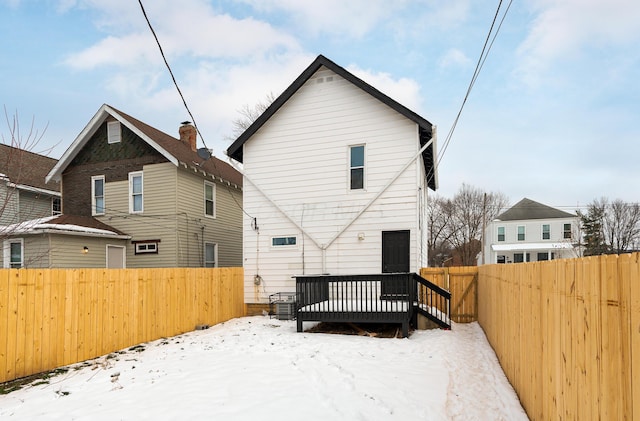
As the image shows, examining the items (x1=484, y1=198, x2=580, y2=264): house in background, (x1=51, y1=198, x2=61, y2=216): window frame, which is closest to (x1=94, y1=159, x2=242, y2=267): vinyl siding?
(x1=51, y1=198, x2=61, y2=216): window frame

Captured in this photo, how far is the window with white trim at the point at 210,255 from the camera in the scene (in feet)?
56.0

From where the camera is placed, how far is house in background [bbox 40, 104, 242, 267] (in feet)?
49.9

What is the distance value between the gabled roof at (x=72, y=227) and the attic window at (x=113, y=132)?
3.34 metres

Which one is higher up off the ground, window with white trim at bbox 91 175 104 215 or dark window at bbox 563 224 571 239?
window with white trim at bbox 91 175 104 215

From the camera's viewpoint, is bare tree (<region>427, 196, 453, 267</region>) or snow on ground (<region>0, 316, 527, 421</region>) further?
bare tree (<region>427, 196, 453, 267</region>)

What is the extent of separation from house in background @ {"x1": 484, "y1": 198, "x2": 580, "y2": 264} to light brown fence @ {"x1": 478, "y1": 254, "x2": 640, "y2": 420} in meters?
33.2

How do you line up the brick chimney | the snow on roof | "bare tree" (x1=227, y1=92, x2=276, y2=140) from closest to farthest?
1. the snow on roof
2. the brick chimney
3. "bare tree" (x1=227, y1=92, x2=276, y2=140)

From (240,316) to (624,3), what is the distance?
39.3 ft

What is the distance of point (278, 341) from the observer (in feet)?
27.1

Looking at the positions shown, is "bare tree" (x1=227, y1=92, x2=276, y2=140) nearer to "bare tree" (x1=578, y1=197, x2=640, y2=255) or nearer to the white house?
the white house

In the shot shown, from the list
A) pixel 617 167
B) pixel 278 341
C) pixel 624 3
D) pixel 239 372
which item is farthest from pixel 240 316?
pixel 617 167

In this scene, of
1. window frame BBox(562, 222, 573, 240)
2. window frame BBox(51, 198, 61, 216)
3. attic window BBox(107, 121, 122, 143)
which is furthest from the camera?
window frame BBox(562, 222, 573, 240)

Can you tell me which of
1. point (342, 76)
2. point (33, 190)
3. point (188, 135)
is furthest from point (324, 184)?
point (33, 190)

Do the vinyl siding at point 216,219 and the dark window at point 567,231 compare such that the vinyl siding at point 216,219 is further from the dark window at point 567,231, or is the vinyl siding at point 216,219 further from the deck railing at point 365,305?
the dark window at point 567,231
